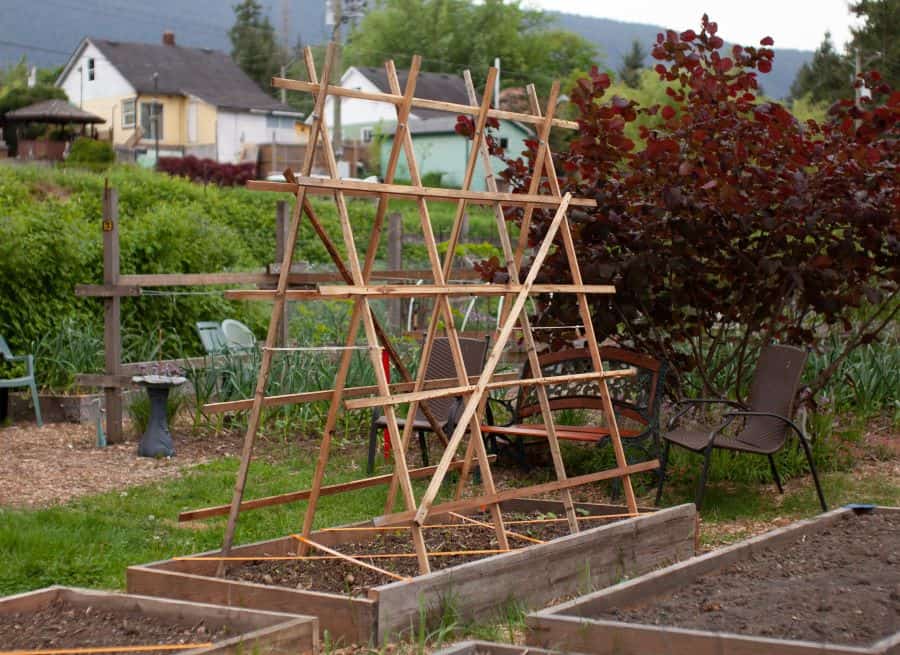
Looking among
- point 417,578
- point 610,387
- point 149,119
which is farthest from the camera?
point 149,119

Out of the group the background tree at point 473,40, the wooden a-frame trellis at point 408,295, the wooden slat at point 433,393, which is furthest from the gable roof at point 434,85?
the wooden slat at point 433,393

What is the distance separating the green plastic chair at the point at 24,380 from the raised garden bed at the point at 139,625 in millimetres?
5589

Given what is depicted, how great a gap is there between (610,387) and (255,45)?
9024cm

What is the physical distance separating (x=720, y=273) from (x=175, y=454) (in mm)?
4118

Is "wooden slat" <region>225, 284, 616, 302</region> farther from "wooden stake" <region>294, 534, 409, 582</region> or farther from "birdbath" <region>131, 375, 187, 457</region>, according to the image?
"birdbath" <region>131, 375, 187, 457</region>

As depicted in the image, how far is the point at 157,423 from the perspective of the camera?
373 inches

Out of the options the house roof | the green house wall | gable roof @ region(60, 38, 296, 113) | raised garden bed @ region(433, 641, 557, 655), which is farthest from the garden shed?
raised garden bed @ region(433, 641, 557, 655)

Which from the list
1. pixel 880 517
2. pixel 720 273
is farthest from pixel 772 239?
pixel 880 517

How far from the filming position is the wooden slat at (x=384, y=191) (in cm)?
534

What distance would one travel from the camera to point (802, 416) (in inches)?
354

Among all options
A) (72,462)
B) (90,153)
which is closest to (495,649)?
(72,462)

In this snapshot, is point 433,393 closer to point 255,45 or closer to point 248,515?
point 248,515

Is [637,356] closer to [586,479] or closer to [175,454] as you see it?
[586,479]

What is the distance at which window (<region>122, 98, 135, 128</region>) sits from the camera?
219 ft
